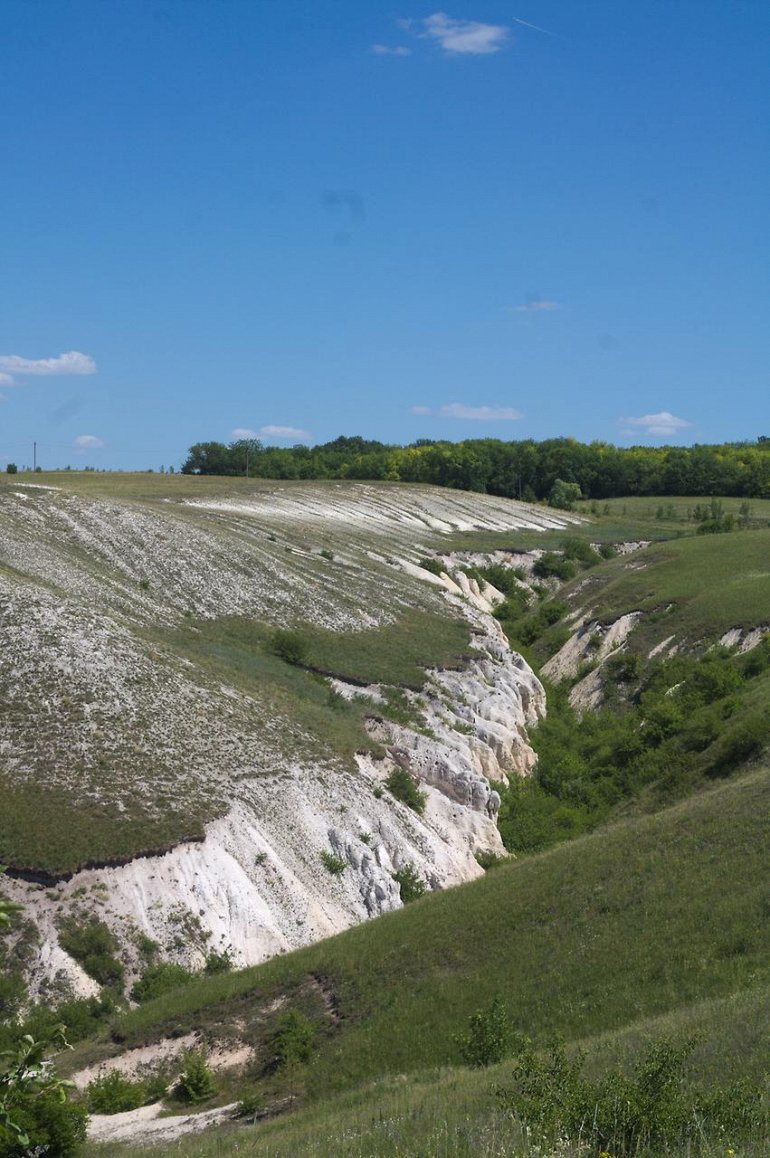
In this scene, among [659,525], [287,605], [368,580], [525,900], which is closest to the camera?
[525,900]

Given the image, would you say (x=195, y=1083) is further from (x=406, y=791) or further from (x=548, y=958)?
(x=406, y=791)

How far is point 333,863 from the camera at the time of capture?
Result: 39.0 meters

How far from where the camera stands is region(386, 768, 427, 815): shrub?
44.7 m

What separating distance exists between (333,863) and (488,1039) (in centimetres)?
1906

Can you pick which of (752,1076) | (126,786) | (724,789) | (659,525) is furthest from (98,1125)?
(659,525)

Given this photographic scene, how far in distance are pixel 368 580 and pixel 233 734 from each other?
111 ft

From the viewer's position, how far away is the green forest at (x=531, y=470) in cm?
16600

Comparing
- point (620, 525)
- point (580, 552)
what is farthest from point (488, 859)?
point (620, 525)

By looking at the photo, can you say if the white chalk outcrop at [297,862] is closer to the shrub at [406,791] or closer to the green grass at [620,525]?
the shrub at [406,791]

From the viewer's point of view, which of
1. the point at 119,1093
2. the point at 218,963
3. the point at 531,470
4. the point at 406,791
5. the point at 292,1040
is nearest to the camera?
the point at 119,1093

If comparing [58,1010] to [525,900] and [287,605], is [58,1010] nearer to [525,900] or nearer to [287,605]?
[525,900]

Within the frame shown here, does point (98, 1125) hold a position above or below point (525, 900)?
below

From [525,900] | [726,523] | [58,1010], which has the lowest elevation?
[58,1010]

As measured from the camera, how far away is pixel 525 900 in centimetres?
2839
